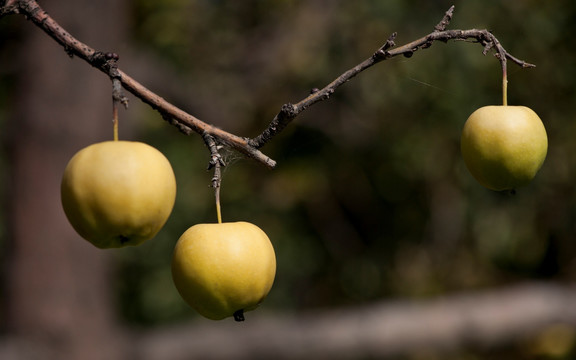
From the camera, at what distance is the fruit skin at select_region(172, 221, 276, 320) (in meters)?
1.09

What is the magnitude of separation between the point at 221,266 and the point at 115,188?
198mm

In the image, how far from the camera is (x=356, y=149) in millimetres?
5355

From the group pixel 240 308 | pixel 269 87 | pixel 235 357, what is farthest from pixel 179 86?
pixel 240 308

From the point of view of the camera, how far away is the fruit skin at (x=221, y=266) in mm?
1088

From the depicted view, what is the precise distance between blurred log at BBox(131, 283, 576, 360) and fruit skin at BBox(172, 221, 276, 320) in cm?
383

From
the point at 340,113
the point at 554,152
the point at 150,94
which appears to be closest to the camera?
the point at 150,94

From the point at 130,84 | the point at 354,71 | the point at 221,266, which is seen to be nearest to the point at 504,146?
the point at 354,71

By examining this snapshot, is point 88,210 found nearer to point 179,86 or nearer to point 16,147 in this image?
point 16,147

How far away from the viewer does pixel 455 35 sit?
113 centimetres

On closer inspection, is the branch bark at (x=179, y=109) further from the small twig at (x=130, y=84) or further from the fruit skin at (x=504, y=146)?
the fruit skin at (x=504, y=146)

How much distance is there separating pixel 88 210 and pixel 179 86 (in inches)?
174

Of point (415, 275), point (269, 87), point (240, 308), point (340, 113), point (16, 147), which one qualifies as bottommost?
point (240, 308)

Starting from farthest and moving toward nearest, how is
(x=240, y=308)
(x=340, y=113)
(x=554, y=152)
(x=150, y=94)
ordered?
(x=340, y=113), (x=554, y=152), (x=240, y=308), (x=150, y=94)

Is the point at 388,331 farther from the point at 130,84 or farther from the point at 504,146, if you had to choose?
the point at 130,84
